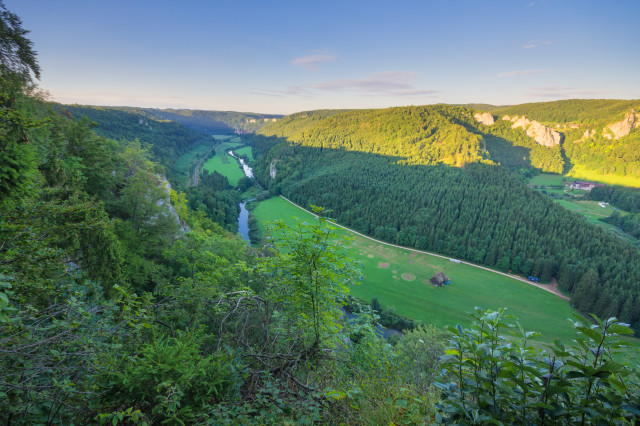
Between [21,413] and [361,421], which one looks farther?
[361,421]

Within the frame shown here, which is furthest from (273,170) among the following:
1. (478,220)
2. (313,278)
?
(313,278)

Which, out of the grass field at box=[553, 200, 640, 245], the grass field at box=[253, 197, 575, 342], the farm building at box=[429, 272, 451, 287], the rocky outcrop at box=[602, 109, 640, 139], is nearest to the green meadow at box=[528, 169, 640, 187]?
the grass field at box=[553, 200, 640, 245]

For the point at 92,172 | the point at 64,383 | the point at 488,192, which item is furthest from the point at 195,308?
the point at 488,192

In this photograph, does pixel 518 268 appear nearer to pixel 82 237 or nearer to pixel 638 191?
pixel 82 237

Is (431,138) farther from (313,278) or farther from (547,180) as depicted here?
(313,278)

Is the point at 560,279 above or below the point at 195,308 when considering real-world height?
below

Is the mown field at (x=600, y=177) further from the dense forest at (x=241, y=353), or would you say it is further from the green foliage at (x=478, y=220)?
the dense forest at (x=241, y=353)

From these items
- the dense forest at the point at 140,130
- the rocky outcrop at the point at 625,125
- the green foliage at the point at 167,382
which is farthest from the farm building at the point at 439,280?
the rocky outcrop at the point at 625,125
